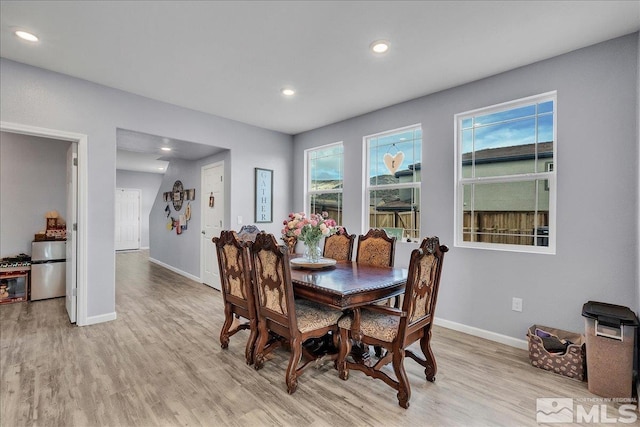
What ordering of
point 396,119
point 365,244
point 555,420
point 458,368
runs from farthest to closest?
point 396,119
point 365,244
point 458,368
point 555,420

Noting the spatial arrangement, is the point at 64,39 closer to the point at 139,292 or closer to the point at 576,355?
the point at 139,292

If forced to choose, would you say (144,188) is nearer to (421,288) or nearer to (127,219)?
(127,219)

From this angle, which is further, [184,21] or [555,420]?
[184,21]

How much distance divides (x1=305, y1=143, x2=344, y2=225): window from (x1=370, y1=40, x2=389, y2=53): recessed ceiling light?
82.0 inches

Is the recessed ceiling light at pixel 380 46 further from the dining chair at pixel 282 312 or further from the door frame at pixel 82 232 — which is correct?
the door frame at pixel 82 232

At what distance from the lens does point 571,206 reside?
257cm

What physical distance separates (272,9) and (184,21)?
2.25 ft

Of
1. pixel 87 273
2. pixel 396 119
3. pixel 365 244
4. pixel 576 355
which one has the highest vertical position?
pixel 396 119

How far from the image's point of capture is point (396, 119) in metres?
3.85

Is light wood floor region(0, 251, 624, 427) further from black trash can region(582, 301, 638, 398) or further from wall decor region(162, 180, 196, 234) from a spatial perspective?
wall decor region(162, 180, 196, 234)

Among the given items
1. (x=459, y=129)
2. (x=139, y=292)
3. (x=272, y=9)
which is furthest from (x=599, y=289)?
(x=139, y=292)

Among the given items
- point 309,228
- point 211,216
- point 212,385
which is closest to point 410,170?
point 309,228

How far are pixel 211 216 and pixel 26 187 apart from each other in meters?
2.63

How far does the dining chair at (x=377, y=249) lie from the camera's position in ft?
9.83
